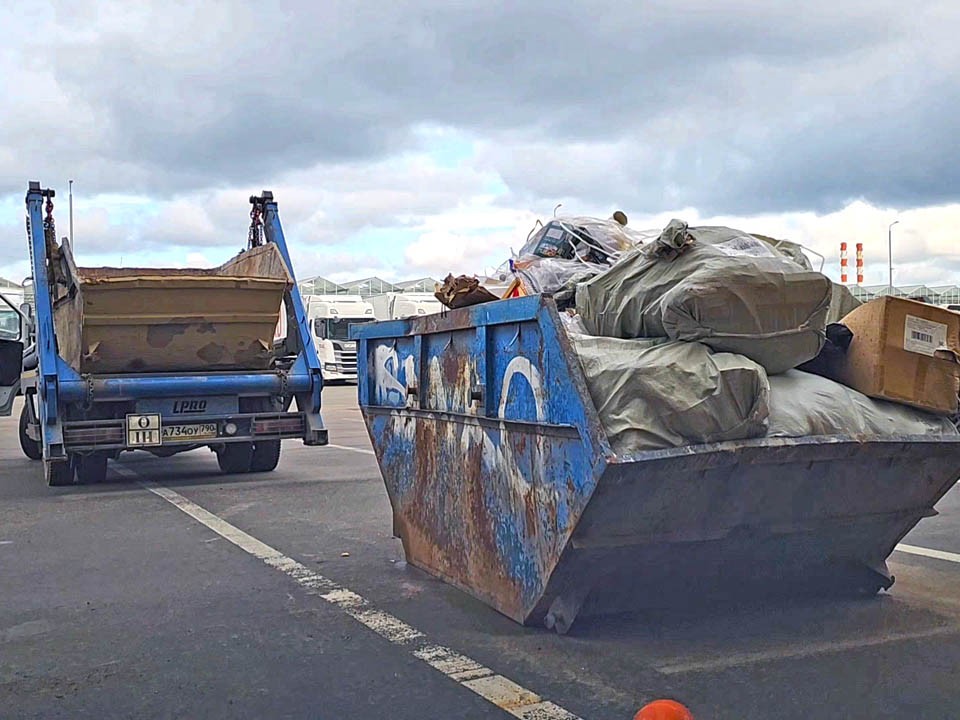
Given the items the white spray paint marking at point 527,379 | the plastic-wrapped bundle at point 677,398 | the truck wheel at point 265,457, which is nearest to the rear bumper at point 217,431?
the truck wheel at point 265,457

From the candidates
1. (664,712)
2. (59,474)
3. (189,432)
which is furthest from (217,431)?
(664,712)

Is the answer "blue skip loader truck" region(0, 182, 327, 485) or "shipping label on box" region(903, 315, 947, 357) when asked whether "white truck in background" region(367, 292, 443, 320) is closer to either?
"blue skip loader truck" region(0, 182, 327, 485)

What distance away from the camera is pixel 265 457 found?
39.1ft

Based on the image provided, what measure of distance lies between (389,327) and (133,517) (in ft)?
11.7

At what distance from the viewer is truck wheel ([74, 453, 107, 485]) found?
11.0 metres

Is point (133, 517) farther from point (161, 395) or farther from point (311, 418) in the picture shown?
point (311, 418)

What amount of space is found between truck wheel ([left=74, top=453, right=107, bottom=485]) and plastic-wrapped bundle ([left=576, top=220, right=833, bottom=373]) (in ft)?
23.1

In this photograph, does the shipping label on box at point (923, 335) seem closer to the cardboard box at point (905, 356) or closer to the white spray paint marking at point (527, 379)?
the cardboard box at point (905, 356)

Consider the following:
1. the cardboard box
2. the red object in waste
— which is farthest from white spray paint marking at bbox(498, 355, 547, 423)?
the red object in waste

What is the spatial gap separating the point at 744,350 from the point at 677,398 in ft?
1.64

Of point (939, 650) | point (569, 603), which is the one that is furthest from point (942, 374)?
point (569, 603)

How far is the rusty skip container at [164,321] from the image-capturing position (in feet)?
33.7

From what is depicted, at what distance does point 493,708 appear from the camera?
429 cm

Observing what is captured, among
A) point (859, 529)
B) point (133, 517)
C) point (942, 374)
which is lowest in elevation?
point (133, 517)
